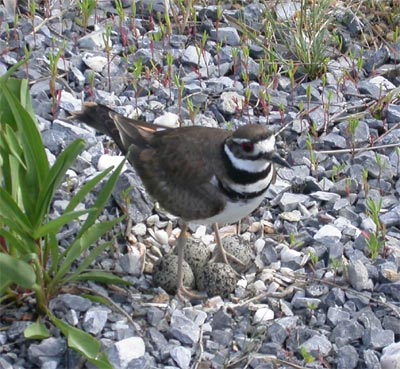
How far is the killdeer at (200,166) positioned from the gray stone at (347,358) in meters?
0.91

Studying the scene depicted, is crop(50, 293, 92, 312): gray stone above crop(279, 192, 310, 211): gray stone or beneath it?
above

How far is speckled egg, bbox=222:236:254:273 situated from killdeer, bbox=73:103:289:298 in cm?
6

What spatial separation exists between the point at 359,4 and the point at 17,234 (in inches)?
149

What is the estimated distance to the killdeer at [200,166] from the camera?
18.1ft

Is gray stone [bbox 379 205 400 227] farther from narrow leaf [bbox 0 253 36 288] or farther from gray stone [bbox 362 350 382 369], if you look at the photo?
narrow leaf [bbox 0 253 36 288]

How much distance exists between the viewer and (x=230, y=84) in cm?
720

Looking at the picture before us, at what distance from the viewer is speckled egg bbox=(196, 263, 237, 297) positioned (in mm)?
5582

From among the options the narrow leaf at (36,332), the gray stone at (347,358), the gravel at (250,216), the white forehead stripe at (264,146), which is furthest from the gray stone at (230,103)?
the narrow leaf at (36,332)

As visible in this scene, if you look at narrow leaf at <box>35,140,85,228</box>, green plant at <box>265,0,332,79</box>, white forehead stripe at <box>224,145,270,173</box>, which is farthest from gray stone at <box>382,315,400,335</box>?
green plant at <box>265,0,332,79</box>

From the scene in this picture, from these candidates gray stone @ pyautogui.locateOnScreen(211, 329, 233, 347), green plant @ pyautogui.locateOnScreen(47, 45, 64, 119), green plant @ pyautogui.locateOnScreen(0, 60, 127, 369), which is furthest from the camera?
green plant @ pyautogui.locateOnScreen(47, 45, 64, 119)

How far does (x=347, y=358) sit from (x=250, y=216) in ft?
4.49

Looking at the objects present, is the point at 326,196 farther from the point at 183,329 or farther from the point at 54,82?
the point at 54,82

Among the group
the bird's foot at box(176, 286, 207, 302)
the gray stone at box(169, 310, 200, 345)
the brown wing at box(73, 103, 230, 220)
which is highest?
the brown wing at box(73, 103, 230, 220)

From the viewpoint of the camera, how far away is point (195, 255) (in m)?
5.88
